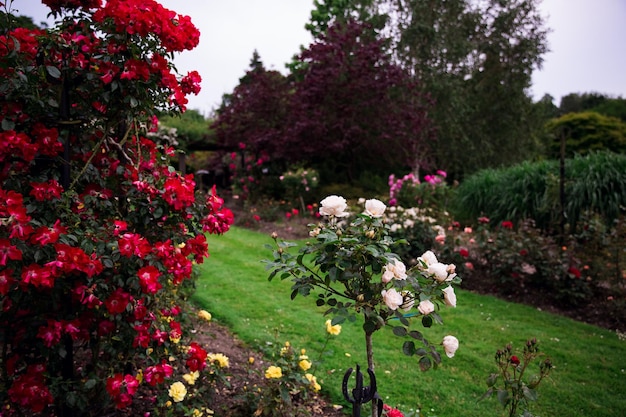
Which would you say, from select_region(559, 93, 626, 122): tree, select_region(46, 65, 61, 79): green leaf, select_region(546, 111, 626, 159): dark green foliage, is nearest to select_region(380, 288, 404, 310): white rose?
select_region(46, 65, 61, 79): green leaf

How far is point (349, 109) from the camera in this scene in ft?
33.6

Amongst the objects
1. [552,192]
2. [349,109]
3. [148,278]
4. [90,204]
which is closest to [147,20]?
[90,204]

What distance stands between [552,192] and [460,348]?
3567 mm

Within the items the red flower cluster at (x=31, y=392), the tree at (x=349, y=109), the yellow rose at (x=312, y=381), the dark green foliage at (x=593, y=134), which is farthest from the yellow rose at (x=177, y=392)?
the dark green foliage at (x=593, y=134)

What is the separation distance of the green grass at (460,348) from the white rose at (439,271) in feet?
4.03

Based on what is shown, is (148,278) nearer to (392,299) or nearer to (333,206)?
(333,206)

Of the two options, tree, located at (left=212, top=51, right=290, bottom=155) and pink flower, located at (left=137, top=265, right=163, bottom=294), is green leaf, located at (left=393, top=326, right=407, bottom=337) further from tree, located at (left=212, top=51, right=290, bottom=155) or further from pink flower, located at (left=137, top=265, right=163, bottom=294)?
tree, located at (left=212, top=51, right=290, bottom=155)

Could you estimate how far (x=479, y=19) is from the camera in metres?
15.5

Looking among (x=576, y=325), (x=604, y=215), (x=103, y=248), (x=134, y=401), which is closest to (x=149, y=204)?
(x=103, y=248)

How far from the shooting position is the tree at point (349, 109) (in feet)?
33.3

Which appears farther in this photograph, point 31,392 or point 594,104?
point 594,104

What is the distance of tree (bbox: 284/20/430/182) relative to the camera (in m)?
10.1

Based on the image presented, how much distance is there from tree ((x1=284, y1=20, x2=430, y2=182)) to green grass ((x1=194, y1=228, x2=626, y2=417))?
5.55 m

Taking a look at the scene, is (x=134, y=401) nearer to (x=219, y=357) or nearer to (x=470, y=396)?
(x=219, y=357)
